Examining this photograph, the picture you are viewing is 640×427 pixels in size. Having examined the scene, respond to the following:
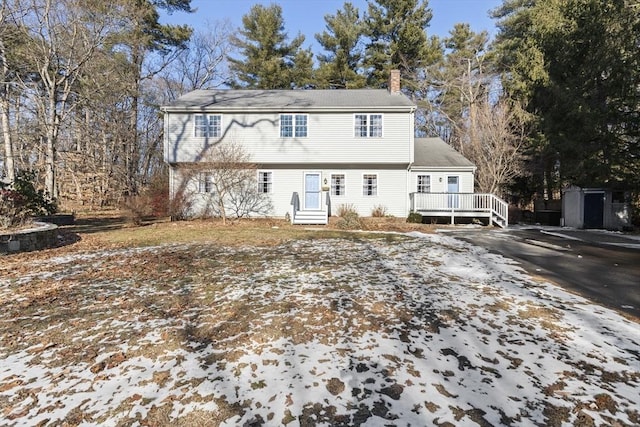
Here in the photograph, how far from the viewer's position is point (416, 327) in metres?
3.80

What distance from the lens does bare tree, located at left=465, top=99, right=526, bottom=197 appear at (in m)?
18.6

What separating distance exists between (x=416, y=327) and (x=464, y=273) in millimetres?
2938

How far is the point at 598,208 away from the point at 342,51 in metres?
21.7

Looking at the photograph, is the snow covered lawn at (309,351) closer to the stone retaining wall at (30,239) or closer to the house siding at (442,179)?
the stone retaining wall at (30,239)

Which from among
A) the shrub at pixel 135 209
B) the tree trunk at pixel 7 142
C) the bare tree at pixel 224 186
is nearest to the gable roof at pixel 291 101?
the bare tree at pixel 224 186

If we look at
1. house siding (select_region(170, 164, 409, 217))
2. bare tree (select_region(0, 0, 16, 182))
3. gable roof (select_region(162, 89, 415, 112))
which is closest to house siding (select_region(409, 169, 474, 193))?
house siding (select_region(170, 164, 409, 217))

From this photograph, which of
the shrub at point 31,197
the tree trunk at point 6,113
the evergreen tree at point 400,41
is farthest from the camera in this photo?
the evergreen tree at point 400,41

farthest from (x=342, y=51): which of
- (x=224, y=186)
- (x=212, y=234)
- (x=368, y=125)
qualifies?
(x=212, y=234)

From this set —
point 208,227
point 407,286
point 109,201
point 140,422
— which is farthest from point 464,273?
point 109,201

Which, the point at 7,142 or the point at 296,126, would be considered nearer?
the point at 296,126

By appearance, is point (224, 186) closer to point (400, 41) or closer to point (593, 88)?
point (593, 88)

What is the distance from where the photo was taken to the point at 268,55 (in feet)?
91.9

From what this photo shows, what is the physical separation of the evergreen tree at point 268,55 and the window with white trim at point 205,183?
48.6 feet

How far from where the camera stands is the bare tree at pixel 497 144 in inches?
732
